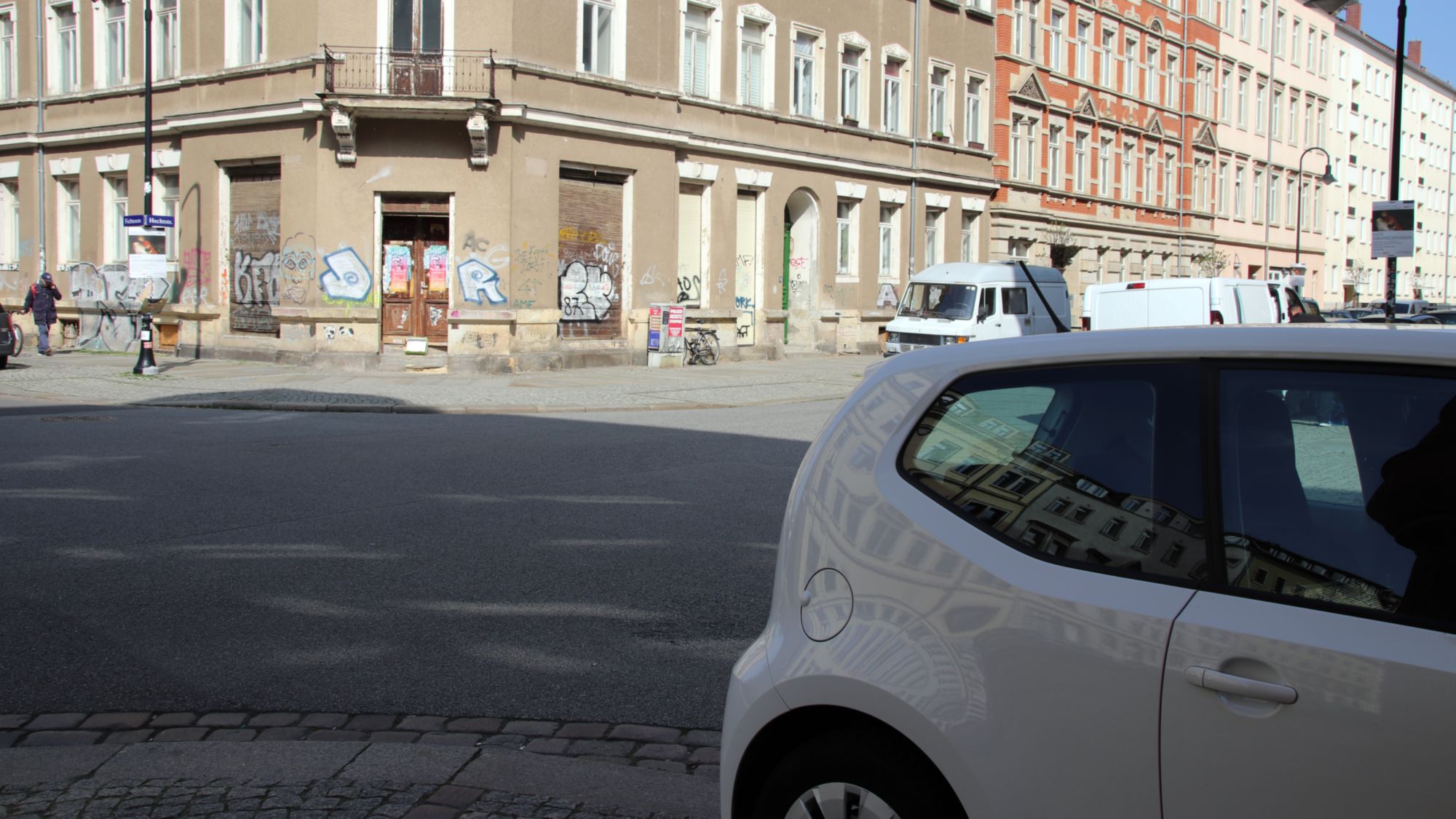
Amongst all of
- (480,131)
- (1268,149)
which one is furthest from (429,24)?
(1268,149)

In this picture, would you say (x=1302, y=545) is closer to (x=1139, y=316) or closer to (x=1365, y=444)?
(x=1365, y=444)

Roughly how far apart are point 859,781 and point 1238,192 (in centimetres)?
6090

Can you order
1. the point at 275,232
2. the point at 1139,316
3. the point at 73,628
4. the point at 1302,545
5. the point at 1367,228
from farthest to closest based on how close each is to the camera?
1. the point at 1367,228
2. the point at 275,232
3. the point at 1139,316
4. the point at 73,628
5. the point at 1302,545

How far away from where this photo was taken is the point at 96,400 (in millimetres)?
18641

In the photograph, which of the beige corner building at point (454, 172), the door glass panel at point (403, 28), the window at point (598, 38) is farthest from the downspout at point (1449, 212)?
the door glass panel at point (403, 28)

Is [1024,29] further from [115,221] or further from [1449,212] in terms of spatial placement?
[1449,212]

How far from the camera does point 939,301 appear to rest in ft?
88.0

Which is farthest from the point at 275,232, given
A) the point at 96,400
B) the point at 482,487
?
the point at 482,487

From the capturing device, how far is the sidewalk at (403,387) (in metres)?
18.6

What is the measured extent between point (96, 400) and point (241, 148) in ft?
30.3

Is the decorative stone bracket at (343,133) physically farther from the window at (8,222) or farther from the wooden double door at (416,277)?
the window at (8,222)

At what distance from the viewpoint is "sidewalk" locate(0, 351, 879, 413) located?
1858 centimetres

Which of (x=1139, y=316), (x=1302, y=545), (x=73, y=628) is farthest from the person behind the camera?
(x=1139, y=316)

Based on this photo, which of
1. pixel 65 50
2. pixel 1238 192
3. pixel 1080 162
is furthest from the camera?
pixel 1238 192
